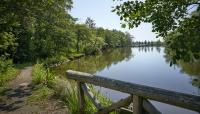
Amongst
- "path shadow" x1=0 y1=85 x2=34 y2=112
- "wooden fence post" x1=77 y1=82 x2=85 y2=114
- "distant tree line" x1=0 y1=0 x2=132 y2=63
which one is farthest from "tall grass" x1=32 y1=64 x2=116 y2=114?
"distant tree line" x1=0 y1=0 x2=132 y2=63

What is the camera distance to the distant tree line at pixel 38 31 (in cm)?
920

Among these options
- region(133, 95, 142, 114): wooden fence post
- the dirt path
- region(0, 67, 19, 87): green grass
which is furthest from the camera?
region(0, 67, 19, 87): green grass

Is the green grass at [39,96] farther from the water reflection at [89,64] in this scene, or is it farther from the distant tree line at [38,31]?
the water reflection at [89,64]

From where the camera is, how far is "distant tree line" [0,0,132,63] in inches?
362

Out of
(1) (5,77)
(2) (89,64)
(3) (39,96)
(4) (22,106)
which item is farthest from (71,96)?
(2) (89,64)

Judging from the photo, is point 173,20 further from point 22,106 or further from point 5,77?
point 5,77

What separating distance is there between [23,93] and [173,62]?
9009 mm

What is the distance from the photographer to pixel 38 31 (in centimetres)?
2703

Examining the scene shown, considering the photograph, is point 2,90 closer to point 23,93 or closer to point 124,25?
point 23,93

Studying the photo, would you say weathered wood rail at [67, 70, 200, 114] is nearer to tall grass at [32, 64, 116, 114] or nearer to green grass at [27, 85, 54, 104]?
tall grass at [32, 64, 116, 114]

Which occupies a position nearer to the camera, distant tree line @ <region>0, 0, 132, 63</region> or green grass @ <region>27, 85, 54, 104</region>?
distant tree line @ <region>0, 0, 132, 63</region>

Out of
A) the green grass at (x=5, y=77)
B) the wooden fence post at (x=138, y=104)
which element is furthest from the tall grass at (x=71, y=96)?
the wooden fence post at (x=138, y=104)

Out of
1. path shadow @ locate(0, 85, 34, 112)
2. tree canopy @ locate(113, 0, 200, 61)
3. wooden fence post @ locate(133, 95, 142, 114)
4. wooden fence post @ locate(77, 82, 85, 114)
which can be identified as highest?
tree canopy @ locate(113, 0, 200, 61)

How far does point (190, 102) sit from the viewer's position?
332 cm
